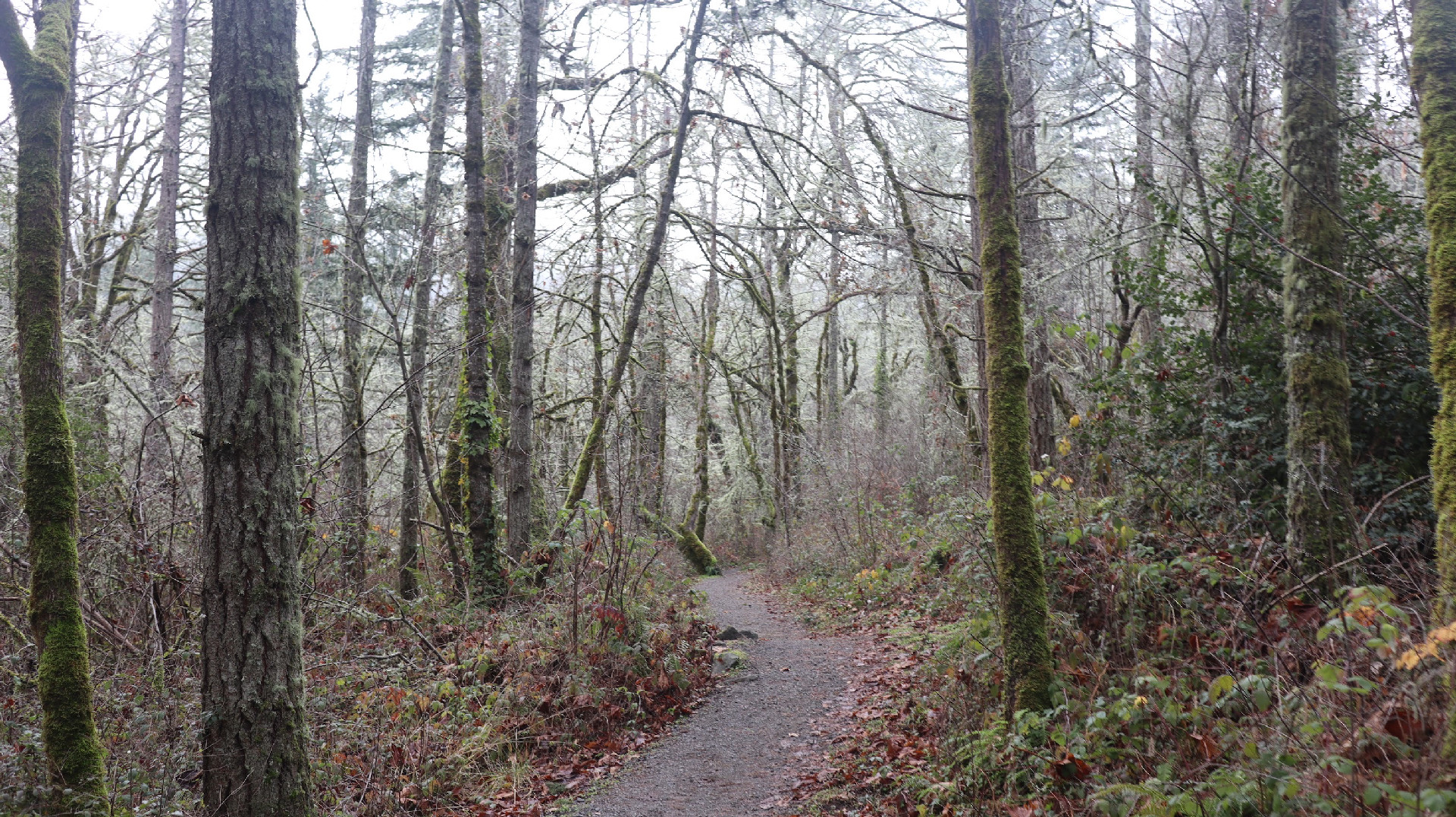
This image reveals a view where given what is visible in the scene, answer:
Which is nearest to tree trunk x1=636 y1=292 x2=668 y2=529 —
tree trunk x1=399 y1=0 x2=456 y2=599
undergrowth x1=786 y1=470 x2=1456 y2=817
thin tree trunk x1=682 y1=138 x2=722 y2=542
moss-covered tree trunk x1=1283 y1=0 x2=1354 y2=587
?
thin tree trunk x1=682 y1=138 x2=722 y2=542

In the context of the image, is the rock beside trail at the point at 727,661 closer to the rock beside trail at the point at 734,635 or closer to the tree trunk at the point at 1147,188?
the rock beside trail at the point at 734,635

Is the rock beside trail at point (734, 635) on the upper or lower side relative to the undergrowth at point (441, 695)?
lower

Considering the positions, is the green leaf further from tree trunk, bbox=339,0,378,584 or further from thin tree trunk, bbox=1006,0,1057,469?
thin tree trunk, bbox=1006,0,1057,469

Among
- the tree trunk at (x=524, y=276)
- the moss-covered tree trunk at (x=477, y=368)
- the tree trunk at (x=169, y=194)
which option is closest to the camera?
the moss-covered tree trunk at (x=477, y=368)

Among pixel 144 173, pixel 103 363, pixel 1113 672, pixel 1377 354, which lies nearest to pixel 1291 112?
pixel 1377 354

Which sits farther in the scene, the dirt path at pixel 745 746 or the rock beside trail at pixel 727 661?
the rock beside trail at pixel 727 661

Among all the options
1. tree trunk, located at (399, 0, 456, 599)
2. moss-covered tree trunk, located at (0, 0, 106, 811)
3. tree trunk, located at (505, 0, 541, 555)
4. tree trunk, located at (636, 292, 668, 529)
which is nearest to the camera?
moss-covered tree trunk, located at (0, 0, 106, 811)

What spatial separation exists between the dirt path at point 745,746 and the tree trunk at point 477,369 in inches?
133

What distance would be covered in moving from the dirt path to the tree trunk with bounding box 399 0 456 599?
4.64 meters

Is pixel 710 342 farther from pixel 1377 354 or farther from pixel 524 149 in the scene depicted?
pixel 1377 354

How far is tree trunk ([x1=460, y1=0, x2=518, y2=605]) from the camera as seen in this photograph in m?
9.70

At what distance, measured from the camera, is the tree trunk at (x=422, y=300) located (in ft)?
34.1

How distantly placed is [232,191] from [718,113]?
21.4 ft

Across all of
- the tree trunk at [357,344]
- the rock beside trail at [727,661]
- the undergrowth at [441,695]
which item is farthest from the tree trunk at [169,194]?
the rock beside trail at [727,661]
